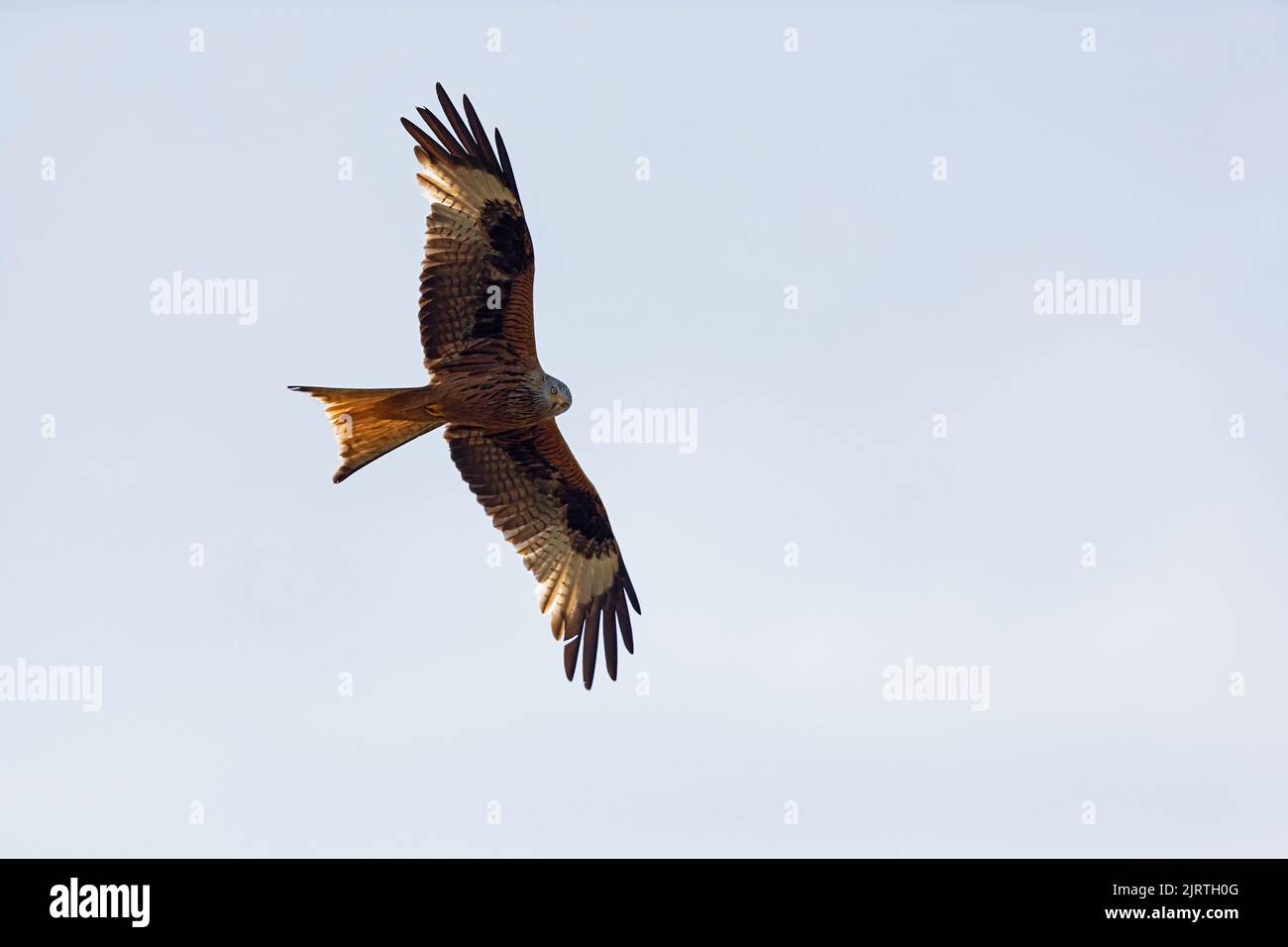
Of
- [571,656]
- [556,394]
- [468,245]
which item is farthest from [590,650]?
[468,245]

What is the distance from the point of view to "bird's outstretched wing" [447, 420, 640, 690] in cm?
1327

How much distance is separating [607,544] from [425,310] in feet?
9.71

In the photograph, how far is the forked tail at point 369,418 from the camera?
464 inches

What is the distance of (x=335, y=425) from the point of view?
1197cm

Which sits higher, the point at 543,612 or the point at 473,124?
the point at 473,124

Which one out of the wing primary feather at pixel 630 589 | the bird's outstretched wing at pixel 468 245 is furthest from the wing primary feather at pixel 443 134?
the wing primary feather at pixel 630 589

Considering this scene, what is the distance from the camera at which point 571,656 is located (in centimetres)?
1335

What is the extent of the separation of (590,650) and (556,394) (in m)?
2.49

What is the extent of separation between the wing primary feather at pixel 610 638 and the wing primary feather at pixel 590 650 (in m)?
0.09

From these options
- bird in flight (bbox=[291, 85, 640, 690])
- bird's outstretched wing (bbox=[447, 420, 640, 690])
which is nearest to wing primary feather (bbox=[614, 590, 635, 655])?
bird's outstretched wing (bbox=[447, 420, 640, 690])

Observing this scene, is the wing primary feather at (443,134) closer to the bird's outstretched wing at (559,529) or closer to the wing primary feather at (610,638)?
the bird's outstretched wing at (559,529)
